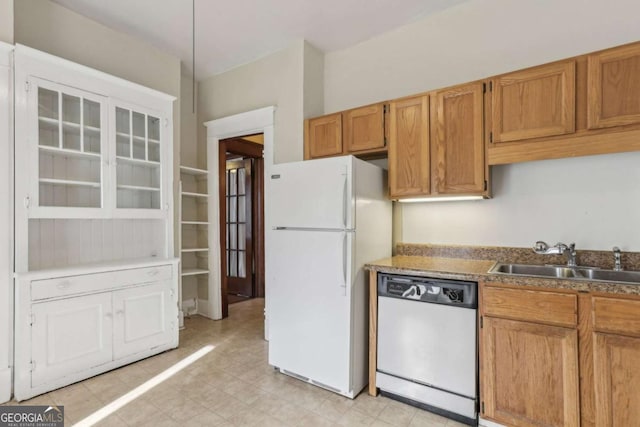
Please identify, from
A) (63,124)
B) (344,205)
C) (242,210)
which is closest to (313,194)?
(344,205)

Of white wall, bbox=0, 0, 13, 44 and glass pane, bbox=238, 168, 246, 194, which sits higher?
white wall, bbox=0, 0, 13, 44

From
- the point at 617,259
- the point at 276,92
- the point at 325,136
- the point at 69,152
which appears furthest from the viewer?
the point at 276,92

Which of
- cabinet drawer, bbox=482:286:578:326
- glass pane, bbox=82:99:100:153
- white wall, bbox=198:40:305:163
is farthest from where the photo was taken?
white wall, bbox=198:40:305:163

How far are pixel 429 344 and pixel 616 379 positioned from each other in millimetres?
902

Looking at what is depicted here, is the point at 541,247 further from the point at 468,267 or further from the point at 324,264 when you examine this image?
the point at 324,264

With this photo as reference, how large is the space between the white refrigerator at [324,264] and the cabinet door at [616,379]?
1.32m

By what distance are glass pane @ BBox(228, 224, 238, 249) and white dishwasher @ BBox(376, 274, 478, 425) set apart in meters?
3.52

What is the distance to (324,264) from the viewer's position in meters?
2.32

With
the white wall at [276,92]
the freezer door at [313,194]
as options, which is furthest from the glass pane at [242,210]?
the freezer door at [313,194]

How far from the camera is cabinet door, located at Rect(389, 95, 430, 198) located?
8.03 feet

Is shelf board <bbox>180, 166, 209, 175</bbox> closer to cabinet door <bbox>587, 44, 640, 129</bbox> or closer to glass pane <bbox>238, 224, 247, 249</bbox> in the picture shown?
glass pane <bbox>238, 224, 247, 249</bbox>

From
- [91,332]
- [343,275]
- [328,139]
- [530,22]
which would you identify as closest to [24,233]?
[91,332]

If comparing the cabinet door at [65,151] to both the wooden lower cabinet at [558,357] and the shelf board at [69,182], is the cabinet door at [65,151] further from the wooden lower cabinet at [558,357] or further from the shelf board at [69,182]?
the wooden lower cabinet at [558,357]

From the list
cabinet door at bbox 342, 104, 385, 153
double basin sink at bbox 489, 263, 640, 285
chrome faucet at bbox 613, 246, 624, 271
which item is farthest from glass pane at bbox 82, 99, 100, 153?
chrome faucet at bbox 613, 246, 624, 271
